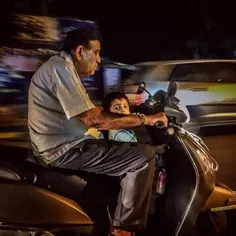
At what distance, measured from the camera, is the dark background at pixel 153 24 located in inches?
133

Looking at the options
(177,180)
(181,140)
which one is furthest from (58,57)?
(177,180)

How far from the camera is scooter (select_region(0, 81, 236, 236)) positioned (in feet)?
8.41

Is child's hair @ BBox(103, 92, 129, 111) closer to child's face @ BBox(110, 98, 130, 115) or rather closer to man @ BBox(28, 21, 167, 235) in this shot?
child's face @ BBox(110, 98, 130, 115)

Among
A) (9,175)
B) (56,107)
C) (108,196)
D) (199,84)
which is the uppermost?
(56,107)

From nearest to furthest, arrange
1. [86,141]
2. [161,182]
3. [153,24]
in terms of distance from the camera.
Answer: [86,141]
[161,182]
[153,24]

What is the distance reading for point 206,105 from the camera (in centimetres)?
392

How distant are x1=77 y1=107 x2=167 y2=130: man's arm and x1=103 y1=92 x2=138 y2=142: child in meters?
0.61

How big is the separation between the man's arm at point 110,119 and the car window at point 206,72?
1274mm

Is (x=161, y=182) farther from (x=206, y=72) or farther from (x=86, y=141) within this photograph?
(x=206, y=72)

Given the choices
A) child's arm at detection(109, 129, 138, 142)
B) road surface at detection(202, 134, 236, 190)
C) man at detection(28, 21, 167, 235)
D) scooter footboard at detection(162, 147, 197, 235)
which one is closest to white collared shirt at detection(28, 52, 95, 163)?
man at detection(28, 21, 167, 235)

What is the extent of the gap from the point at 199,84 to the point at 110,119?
5.21 ft

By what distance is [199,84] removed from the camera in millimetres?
3891

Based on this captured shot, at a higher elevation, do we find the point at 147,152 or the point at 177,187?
the point at 147,152

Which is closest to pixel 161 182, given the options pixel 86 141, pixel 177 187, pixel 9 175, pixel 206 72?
pixel 177 187
